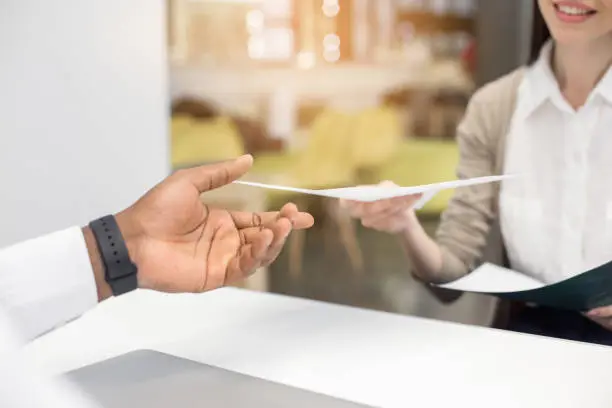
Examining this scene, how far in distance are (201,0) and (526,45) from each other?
22.0 inches

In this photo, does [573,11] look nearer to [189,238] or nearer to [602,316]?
[602,316]

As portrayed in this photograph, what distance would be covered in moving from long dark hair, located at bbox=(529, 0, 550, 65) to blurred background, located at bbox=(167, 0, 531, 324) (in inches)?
0.5

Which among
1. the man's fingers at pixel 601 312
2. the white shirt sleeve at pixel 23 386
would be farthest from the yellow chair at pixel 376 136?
the white shirt sleeve at pixel 23 386

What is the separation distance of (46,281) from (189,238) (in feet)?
0.60

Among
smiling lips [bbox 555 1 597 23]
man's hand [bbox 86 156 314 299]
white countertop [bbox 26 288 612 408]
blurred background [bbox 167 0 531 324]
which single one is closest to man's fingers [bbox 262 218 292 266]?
man's hand [bbox 86 156 314 299]

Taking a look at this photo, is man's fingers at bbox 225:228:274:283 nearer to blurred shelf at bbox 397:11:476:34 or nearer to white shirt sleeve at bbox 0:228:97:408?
white shirt sleeve at bbox 0:228:97:408

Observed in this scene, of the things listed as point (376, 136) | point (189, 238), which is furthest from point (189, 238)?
point (376, 136)

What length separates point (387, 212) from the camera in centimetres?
107

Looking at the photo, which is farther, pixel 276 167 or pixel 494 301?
pixel 276 167

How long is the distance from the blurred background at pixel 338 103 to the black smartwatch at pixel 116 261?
0.34m

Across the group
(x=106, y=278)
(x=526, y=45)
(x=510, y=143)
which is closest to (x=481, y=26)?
(x=526, y=45)

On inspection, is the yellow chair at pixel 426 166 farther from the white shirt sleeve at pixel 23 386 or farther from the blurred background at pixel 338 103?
the white shirt sleeve at pixel 23 386

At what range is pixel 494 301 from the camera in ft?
3.37

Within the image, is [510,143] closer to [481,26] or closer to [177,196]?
[481,26]
